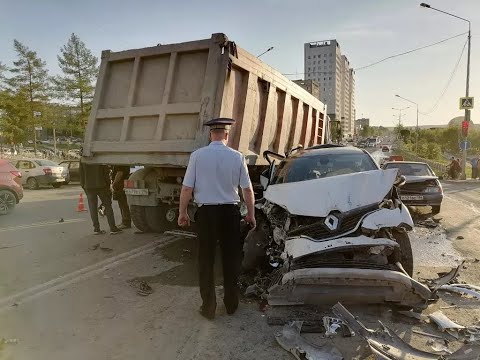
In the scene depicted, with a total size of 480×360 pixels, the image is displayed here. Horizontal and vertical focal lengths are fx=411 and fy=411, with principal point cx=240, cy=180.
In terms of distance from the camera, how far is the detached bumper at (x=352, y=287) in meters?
3.65

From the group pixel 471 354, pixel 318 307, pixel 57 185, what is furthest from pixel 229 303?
pixel 57 185

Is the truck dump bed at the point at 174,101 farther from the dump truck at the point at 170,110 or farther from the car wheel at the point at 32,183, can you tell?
the car wheel at the point at 32,183

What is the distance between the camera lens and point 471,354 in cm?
311

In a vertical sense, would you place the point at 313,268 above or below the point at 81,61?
below

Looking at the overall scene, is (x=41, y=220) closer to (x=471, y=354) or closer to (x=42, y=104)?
(x=471, y=354)

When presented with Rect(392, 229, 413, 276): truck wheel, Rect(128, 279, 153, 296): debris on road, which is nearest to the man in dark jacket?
Rect(128, 279, 153, 296): debris on road

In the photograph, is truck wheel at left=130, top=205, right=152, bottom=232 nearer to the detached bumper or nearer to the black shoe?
the black shoe

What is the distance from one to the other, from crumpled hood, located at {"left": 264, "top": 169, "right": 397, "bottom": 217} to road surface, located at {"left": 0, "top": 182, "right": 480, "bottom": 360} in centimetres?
112

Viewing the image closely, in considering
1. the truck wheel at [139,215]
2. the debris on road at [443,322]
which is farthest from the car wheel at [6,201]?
the debris on road at [443,322]

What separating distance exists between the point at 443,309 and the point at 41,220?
29.6ft

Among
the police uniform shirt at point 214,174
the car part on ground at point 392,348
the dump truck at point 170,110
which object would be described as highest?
the dump truck at point 170,110

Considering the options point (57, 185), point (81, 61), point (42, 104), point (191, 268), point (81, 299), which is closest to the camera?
point (81, 299)

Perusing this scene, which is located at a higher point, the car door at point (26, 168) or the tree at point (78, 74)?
the tree at point (78, 74)

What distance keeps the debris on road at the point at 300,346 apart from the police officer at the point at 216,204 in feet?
2.47
